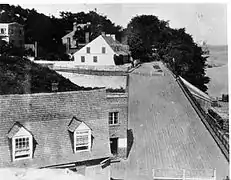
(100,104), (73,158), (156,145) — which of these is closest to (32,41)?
(100,104)

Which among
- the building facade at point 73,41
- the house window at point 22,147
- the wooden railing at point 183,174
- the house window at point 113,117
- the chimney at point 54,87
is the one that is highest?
the building facade at point 73,41

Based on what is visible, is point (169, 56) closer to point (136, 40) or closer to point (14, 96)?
point (136, 40)

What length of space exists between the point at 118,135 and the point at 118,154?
0.09 metres

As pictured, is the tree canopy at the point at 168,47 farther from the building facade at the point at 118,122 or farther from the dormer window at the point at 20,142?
the dormer window at the point at 20,142

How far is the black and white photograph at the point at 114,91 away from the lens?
200cm

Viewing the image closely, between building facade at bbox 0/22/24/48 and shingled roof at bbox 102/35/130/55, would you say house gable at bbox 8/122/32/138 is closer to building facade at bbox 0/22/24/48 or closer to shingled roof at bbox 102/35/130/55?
building facade at bbox 0/22/24/48

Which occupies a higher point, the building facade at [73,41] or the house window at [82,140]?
the building facade at [73,41]

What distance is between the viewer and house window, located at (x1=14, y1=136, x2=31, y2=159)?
1.99 m

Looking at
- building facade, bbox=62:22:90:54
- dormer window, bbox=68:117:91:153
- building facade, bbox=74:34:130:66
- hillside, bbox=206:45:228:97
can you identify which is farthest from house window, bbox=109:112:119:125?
hillside, bbox=206:45:228:97

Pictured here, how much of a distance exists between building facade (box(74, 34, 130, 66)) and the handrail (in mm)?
329

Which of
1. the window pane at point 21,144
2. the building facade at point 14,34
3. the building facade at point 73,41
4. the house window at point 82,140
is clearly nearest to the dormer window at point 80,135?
the house window at point 82,140

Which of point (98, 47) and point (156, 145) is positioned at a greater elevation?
point (98, 47)

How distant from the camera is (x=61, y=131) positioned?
2.04 m

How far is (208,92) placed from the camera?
2104 millimetres
